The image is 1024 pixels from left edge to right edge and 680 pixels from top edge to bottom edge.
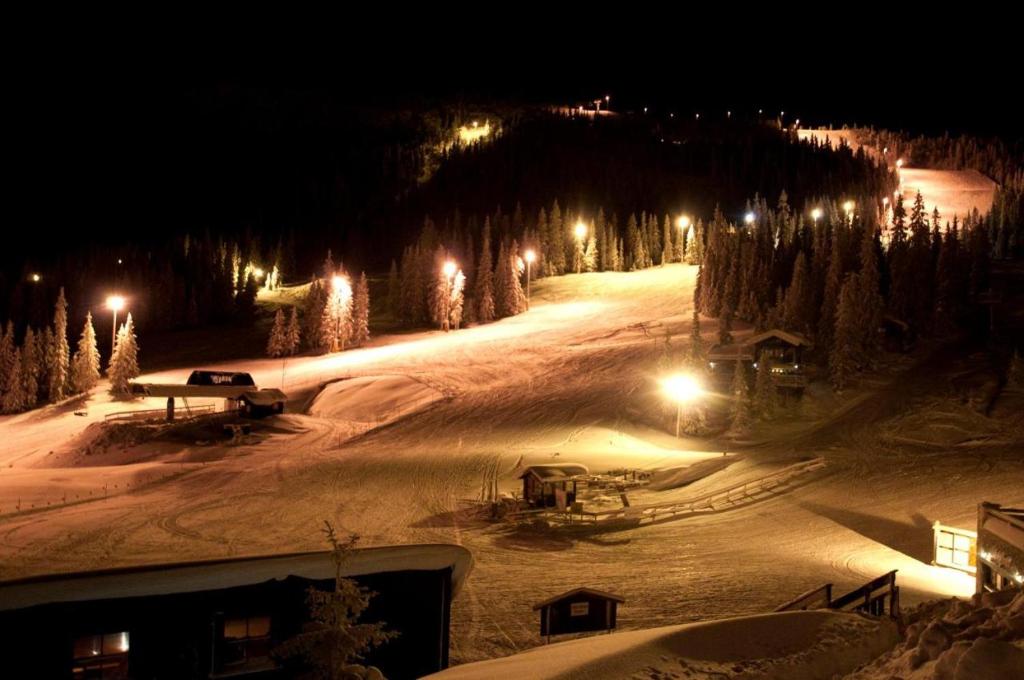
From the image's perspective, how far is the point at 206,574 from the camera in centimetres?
1388

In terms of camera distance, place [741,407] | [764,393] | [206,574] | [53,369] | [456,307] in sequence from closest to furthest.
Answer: [206,574], [741,407], [764,393], [53,369], [456,307]

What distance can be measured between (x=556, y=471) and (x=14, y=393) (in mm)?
42710

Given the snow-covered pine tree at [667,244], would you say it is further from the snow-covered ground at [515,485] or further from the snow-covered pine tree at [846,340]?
the snow-covered pine tree at [846,340]

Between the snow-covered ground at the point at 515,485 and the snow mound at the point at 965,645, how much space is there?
28.6ft

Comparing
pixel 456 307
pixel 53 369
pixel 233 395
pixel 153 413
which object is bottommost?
pixel 153 413

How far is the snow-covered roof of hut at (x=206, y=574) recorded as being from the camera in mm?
12922

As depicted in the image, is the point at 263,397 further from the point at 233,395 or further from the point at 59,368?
the point at 59,368

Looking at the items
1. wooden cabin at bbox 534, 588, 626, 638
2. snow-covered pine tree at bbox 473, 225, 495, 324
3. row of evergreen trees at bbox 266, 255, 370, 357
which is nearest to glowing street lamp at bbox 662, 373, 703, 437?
wooden cabin at bbox 534, 588, 626, 638

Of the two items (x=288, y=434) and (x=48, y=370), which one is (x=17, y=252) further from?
(x=288, y=434)

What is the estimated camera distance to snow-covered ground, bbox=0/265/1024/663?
23.0 metres

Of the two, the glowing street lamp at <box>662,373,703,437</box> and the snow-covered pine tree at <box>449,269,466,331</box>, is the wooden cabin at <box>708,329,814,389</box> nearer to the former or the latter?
the glowing street lamp at <box>662,373,703,437</box>

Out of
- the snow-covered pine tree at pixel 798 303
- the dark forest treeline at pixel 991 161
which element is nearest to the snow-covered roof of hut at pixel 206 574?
the snow-covered pine tree at pixel 798 303

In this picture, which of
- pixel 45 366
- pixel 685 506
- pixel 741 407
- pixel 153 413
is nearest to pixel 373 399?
pixel 153 413

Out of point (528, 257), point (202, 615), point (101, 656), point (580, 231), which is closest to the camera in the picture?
point (101, 656)
